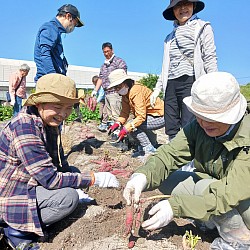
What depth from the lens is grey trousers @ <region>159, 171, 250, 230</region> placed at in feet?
6.51

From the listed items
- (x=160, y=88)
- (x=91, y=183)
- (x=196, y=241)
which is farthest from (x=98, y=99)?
(x=196, y=241)

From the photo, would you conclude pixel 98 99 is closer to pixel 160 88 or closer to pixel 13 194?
pixel 160 88

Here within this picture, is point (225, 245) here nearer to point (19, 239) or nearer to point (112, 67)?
point (19, 239)

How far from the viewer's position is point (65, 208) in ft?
7.88

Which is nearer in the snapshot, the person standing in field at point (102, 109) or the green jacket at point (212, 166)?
the green jacket at point (212, 166)

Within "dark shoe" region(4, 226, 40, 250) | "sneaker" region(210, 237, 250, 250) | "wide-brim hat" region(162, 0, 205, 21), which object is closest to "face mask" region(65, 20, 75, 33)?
"wide-brim hat" region(162, 0, 205, 21)

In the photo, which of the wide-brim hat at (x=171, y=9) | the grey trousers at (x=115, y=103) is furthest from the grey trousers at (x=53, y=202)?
the grey trousers at (x=115, y=103)

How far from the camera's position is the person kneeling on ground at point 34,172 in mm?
2227

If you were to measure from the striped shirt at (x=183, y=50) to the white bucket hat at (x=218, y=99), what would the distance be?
178cm

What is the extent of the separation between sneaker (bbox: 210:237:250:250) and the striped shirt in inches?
76.3

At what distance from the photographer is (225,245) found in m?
2.08

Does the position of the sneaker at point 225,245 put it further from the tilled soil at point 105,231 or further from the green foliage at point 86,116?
the green foliage at point 86,116

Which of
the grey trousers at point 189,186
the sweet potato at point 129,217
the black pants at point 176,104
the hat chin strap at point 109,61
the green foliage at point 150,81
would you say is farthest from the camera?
the green foliage at point 150,81

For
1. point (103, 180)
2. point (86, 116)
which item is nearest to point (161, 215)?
point (103, 180)
